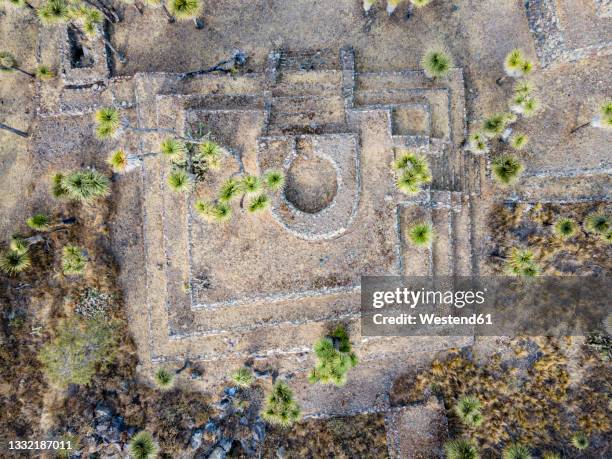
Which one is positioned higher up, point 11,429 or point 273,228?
point 273,228

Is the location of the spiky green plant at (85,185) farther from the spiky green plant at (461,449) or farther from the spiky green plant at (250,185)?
the spiky green plant at (461,449)

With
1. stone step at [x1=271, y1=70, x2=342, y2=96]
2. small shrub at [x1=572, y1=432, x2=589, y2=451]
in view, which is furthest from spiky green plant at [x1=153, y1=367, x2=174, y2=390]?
small shrub at [x1=572, y1=432, x2=589, y2=451]

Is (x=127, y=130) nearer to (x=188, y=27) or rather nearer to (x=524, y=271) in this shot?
(x=188, y=27)

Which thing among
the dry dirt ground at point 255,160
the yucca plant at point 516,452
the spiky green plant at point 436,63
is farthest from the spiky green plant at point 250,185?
the yucca plant at point 516,452

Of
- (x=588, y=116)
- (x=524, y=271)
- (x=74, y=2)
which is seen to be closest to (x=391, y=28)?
(x=588, y=116)

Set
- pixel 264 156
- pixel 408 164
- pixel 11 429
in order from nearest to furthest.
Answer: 1. pixel 408 164
2. pixel 264 156
3. pixel 11 429

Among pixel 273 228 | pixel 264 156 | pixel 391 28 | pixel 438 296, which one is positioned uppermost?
pixel 391 28

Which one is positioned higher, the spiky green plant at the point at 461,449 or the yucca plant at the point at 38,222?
the yucca plant at the point at 38,222
